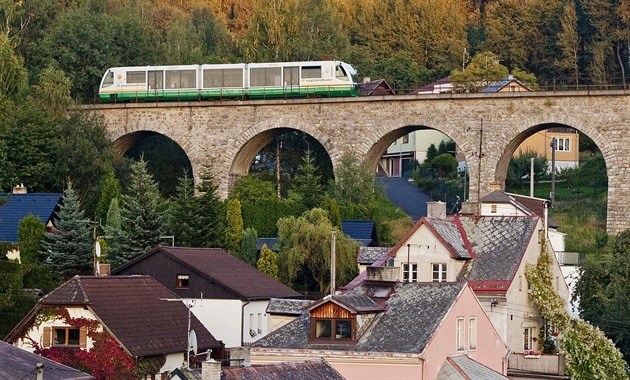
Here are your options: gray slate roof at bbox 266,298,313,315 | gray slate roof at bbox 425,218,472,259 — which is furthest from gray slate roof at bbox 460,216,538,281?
gray slate roof at bbox 266,298,313,315

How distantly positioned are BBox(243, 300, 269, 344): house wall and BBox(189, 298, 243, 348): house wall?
0.25 m

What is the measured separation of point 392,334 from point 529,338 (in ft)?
34.8

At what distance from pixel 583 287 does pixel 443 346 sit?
1454 centimetres

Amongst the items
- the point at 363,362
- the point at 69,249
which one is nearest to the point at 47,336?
the point at 363,362

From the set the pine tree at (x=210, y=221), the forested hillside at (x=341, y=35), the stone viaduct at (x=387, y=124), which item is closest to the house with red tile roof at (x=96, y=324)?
the pine tree at (x=210, y=221)

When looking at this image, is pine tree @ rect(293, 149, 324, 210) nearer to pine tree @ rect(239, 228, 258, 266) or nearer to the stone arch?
the stone arch

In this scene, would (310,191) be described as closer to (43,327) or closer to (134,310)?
(134,310)

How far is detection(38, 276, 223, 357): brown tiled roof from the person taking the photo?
34250 millimetres

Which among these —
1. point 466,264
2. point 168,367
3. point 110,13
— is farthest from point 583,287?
point 110,13

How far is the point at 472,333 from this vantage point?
107 ft

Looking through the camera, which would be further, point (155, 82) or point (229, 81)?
point (155, 82)

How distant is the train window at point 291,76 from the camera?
6956 cm

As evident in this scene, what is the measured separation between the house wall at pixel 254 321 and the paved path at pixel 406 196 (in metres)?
25.7

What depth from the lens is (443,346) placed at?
30.7 m
